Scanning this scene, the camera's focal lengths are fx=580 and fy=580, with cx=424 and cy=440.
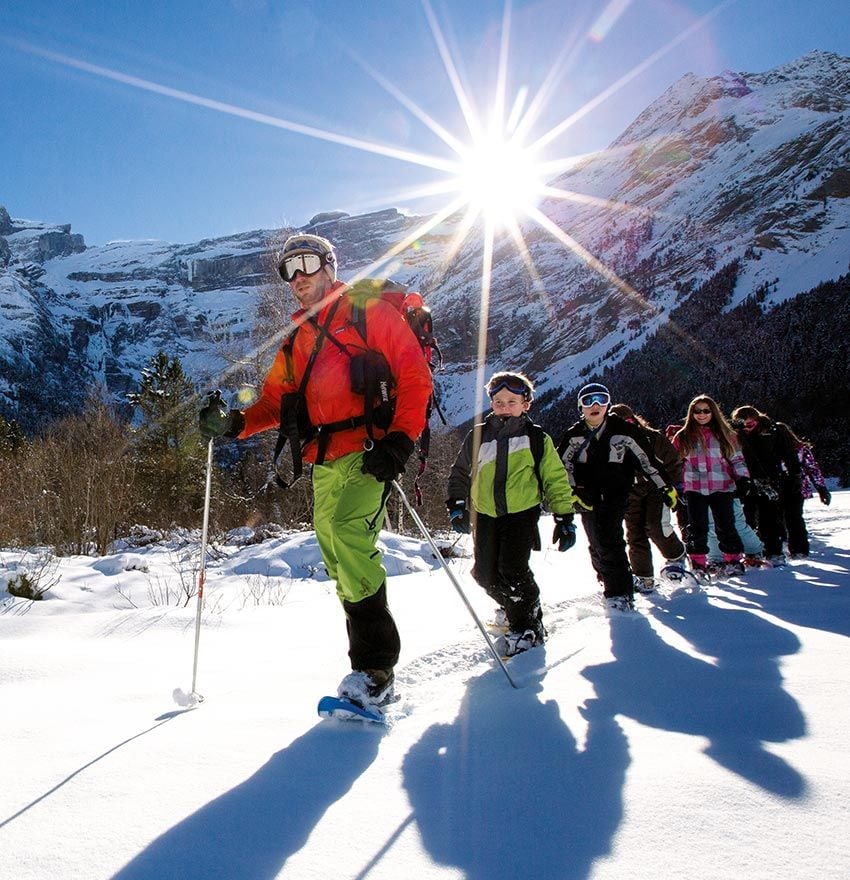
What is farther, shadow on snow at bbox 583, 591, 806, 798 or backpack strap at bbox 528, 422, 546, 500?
backpack strap at bbox 528, 422, 546, 500

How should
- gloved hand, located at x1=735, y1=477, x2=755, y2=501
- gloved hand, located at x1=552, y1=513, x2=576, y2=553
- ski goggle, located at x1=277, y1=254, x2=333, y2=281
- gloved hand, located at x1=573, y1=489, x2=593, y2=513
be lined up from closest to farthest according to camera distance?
ski goggle, located at x1=277, y1=254, x2=333, y2=281
gloved hand, located at x1=552, y1=513, x2=576, y2=553
gloved hand, located at x1=573, y1=489, x2=593, y2=513
gloved hand, located at x1=735, y1=477, x2=755, y2=501

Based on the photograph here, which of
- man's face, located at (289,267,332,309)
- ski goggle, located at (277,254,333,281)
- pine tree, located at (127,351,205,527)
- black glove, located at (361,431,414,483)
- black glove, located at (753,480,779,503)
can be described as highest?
pine tree, located at (127,351,205,527)

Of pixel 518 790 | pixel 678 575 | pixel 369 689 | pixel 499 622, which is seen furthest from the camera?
pixel 678 575

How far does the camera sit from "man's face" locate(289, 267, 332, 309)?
306 centimetres

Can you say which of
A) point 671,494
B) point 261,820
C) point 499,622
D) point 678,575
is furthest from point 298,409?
point 678,575

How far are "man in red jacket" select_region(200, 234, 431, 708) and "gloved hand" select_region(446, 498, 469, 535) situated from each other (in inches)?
48.3

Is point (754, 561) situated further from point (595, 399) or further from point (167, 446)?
point (167, 446)

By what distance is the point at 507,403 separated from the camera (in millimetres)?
4090

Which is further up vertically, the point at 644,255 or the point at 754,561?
the point at 644,255

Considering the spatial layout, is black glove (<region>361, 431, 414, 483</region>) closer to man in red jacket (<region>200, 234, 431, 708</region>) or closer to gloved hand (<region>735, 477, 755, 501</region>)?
man in red jacket (<region>200, 234, 431, 708</region>)

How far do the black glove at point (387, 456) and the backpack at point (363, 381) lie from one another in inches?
6.3

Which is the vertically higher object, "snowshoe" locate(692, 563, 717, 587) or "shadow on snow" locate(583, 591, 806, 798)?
"shadow on snow" locate(583, 591, 806, 798)

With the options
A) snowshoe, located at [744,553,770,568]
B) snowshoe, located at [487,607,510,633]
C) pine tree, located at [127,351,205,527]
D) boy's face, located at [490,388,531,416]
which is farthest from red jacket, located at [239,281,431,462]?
pine tree, located at [127,351,205,527]

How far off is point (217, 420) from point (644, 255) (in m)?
137
